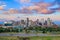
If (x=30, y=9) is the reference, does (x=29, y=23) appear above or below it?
below

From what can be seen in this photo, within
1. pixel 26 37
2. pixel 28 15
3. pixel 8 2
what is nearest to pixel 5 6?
pixel 8 2

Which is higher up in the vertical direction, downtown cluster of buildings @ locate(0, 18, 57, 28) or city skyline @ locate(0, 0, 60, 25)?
city skyline @ locate(0, 0, 60, 25)

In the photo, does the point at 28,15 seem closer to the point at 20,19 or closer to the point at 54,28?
the point at 20,19

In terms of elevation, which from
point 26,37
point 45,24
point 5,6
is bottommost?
point 26,37

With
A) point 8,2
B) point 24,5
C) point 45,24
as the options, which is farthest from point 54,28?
point 8,2

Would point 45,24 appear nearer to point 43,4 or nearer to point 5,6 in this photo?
point 43,4

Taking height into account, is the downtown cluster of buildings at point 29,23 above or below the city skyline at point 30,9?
below

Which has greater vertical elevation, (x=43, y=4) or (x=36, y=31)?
(x=43, y=4)

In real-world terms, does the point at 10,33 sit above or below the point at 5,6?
below
